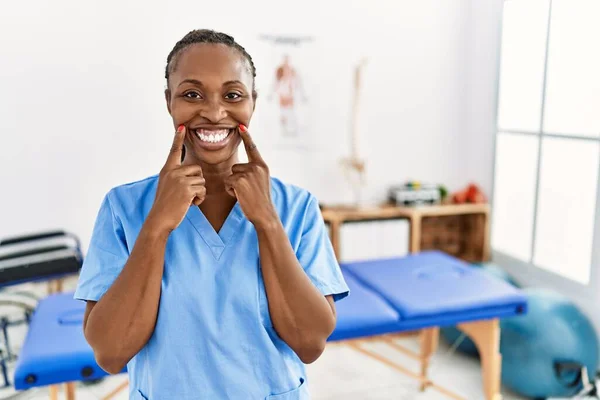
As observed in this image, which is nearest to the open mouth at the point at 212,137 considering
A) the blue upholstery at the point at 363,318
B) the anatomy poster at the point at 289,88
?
the blue upholstery at the point at 363,318

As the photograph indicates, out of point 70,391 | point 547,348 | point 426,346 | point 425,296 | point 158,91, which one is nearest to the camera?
point 70,391

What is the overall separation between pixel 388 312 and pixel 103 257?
124 cm

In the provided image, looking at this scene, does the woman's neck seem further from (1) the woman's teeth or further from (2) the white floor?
(2) the white floor

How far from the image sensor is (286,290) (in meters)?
0.88

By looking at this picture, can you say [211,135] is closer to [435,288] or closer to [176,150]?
[176,150]

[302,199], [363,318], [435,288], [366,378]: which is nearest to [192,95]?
[302,199]

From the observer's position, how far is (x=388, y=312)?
1952mm

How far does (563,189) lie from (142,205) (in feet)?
7.32

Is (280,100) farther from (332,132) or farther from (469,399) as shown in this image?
(469,399)

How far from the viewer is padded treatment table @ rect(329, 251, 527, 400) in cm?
193

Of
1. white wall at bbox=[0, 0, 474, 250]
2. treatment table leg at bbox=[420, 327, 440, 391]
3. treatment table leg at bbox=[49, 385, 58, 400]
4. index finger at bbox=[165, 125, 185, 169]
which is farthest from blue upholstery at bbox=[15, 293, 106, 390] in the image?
treatment table leg at bbox=[420, 327, 440, 391]

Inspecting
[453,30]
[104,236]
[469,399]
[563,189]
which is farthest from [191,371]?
[453,30]

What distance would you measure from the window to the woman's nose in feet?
4.97

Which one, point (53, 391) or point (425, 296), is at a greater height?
point (425, 296)
